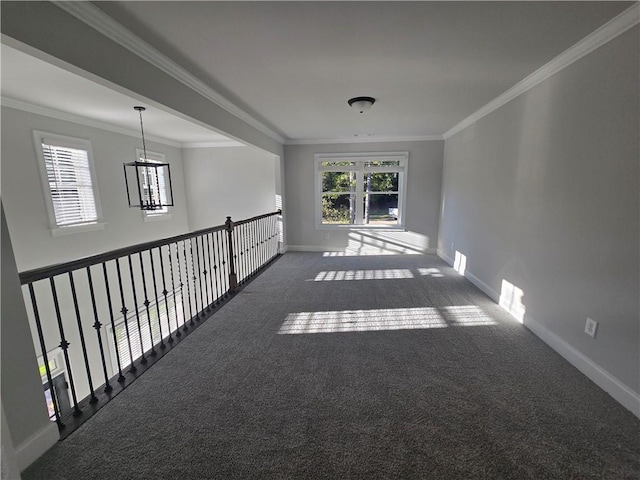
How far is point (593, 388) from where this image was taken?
1.92 m

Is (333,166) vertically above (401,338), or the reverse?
(333,166)

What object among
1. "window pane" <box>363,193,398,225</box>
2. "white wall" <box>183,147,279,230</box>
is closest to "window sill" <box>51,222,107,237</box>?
"white wall" <box>183,147,279,230</box>

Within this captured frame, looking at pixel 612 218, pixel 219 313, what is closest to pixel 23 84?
pixel 219 313

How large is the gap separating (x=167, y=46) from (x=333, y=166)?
13.4 ft

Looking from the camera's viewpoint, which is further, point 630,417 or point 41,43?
point 630,417

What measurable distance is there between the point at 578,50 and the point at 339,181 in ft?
13.8

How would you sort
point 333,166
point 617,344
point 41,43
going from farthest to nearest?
point 333,166
point 617,344
point 41,43

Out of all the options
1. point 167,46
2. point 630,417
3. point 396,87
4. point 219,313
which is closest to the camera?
point 630,417

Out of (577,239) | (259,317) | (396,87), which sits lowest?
(259,317)

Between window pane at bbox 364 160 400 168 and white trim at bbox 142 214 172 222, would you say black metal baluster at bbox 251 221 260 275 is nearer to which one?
white trim at bbox 142 214 172 222

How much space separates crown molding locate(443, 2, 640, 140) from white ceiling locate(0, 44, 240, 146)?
3.19m

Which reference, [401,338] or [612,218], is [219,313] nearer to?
[401,338]

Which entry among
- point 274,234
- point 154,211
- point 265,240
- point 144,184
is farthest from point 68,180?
point 274,234

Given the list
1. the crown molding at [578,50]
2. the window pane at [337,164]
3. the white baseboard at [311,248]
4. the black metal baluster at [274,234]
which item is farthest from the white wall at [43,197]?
the crown molding at [578,50]
